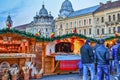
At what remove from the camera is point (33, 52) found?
1559 cm

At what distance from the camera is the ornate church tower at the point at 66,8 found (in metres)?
76.6

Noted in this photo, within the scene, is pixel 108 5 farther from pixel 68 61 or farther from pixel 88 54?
pixel 88 54

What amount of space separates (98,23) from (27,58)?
140ft

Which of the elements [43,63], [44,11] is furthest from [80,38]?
[44,11]

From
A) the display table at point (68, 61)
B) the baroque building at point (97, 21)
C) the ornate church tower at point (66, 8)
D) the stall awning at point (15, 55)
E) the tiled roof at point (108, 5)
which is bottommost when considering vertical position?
the display table at point (68, 61)

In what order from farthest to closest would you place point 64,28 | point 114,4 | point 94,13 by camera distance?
1. point 64,28
2. point 94,13
3. point 114,4

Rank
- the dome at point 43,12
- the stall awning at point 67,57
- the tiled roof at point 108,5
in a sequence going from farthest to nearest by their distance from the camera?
1. the dome at point 43,12
2. the tiled roof at point 108,5
3. the stall awning at point 67,57

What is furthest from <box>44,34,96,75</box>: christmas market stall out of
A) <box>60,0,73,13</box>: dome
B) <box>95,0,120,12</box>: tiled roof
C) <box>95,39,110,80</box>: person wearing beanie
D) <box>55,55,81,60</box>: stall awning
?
<box>60,0,73,13</box>: dome

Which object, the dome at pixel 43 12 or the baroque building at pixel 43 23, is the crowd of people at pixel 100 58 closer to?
the baroque building at pixel 43 23

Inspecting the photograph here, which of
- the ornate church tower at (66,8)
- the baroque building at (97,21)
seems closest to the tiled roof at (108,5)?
the baroque building at (97,21)

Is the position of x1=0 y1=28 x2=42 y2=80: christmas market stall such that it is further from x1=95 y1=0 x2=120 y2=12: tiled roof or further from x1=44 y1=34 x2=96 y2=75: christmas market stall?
x1=95 y1=0 x2=120 y2=12: tiled roof

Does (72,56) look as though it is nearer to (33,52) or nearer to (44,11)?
(33,52)

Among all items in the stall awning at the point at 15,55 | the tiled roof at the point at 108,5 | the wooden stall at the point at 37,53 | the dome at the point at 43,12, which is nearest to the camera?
the stall awning at the point at 15,55

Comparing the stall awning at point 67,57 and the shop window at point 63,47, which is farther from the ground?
the shop window at point 63,47
